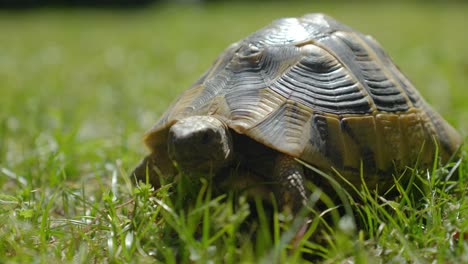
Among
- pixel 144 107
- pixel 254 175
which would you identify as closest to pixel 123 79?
pixel 144 107

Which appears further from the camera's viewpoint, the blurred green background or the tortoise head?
the blurred green background

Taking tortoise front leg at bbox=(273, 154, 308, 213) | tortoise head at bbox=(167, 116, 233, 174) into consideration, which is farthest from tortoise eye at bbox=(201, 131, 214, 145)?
tortoise front leg at bbox=(273, 154, 308, 213)

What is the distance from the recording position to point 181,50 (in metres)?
9.34

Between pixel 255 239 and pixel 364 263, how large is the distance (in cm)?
48

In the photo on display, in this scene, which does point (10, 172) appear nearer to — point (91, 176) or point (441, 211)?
point (91, 176)

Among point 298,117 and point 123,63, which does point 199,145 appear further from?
point 123,63

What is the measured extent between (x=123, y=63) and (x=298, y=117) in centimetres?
632

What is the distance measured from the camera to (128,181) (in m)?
2.41

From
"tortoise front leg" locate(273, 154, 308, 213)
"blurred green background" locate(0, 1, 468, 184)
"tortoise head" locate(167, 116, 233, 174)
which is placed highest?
"tortoise head" locate(167, 116, 233, 174)

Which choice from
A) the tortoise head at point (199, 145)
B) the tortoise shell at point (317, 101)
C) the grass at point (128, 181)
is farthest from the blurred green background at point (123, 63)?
the tortoise head at point (199, 145)

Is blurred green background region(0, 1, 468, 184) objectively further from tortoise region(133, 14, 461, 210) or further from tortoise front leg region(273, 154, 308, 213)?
tortoise front leg region(273, 154, 308, 213)

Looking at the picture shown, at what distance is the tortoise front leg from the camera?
2.05 metres

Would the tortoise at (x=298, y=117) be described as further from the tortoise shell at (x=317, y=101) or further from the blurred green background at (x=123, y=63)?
the blurred green background at (x=123, y=63)

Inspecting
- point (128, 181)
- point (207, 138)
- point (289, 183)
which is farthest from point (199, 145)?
point (128, 181)
